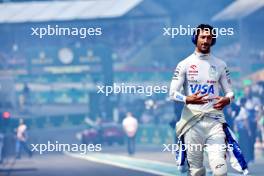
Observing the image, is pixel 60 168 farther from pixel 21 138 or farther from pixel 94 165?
pixel 21 138

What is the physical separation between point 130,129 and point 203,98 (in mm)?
11142

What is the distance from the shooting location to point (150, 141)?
23109mm

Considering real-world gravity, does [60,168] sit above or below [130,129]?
below

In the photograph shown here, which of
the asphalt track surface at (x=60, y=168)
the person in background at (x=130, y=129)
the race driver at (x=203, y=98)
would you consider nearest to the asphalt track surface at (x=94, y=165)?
the asphalt track surface at (x=60, y=168)

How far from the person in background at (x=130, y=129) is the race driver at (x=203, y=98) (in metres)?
10.2

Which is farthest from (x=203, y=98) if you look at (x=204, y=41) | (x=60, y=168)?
(x=60, y=168)

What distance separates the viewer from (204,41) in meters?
10.3

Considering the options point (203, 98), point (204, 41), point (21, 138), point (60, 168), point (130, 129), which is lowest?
point (60, 168)

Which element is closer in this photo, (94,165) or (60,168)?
(60,168)

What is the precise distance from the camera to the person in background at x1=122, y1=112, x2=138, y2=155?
2066 centimetres

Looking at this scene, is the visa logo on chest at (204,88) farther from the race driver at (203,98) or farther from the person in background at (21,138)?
the person in background at (21,138)

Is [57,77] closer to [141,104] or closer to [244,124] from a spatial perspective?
[141,104]

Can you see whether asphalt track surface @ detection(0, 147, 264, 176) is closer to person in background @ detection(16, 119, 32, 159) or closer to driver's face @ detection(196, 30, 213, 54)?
person in background @ detection(16, 119, 32, 159)

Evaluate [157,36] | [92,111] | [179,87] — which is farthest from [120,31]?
[179,87]
